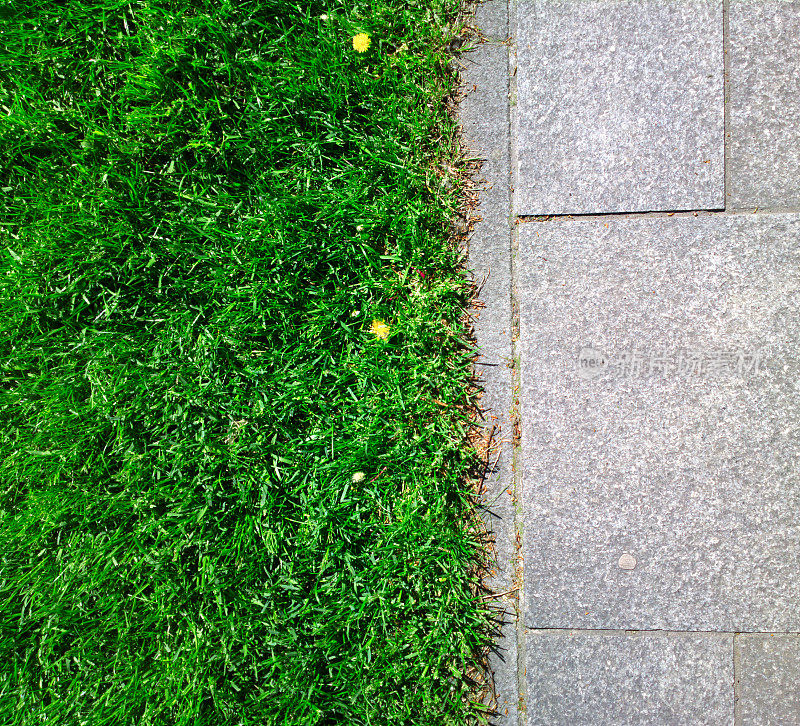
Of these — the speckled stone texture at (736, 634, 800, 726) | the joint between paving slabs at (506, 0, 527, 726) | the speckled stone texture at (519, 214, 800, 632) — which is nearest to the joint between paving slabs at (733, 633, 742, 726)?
the speckled stone texture at (736, 634, 800, 726)

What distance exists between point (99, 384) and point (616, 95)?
238cm

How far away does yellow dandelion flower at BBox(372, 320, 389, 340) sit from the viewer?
2.28m

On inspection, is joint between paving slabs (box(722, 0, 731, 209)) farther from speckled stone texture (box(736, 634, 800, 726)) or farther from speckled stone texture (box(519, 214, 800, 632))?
speckled stone texture (box(736, 634, 800, 726))

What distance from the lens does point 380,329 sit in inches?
89.6

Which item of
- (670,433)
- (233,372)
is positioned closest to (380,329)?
(233,372)

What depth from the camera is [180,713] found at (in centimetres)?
218

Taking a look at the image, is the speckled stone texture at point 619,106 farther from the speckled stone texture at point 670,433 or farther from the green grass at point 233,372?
the green grass at point 233,372

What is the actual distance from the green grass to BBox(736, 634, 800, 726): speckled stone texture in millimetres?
1025

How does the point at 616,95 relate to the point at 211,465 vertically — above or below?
above

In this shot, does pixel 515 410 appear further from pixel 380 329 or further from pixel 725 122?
pixel 725 122

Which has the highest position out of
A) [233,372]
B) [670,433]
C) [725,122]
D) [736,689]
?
[725,122]

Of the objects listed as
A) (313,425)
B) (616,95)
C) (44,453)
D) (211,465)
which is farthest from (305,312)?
(616,95)

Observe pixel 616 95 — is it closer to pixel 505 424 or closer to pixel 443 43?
pixel 443 43

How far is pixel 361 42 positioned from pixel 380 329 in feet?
3.79
